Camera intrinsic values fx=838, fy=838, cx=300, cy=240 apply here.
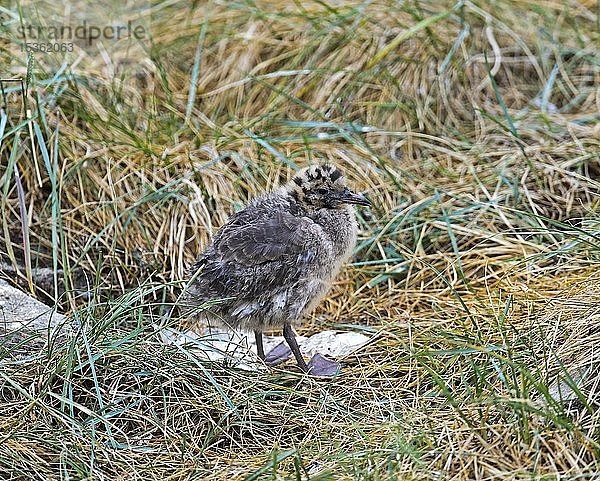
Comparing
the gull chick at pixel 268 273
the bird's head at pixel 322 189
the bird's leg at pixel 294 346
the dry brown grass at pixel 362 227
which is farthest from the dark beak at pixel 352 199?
the bird's leg at pixel 294 346

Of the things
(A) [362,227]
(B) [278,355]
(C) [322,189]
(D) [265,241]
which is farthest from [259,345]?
(A) [362,227]

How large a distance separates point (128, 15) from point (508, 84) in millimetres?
2768

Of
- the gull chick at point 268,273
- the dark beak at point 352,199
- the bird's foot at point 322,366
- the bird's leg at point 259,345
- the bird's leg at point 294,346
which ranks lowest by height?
the bird's leg at point 259,345

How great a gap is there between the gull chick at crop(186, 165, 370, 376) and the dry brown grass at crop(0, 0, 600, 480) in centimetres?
27

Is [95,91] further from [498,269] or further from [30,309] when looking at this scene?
[498,269]

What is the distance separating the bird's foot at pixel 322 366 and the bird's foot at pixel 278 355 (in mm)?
184

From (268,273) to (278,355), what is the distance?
46 cm

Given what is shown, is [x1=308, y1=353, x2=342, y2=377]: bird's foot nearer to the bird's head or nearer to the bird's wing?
the bird's wing

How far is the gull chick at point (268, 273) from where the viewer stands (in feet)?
11.8

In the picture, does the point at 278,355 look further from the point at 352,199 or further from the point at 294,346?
the point at 352,199

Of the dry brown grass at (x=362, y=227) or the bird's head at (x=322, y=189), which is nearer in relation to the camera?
the dry brown grass at (x=362, y=227)

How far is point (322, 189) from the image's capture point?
12.7ft

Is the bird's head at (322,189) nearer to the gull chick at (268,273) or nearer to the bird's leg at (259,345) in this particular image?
the gull chick at (268,273)

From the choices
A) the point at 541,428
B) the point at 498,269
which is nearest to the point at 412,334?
the point at 498,269
